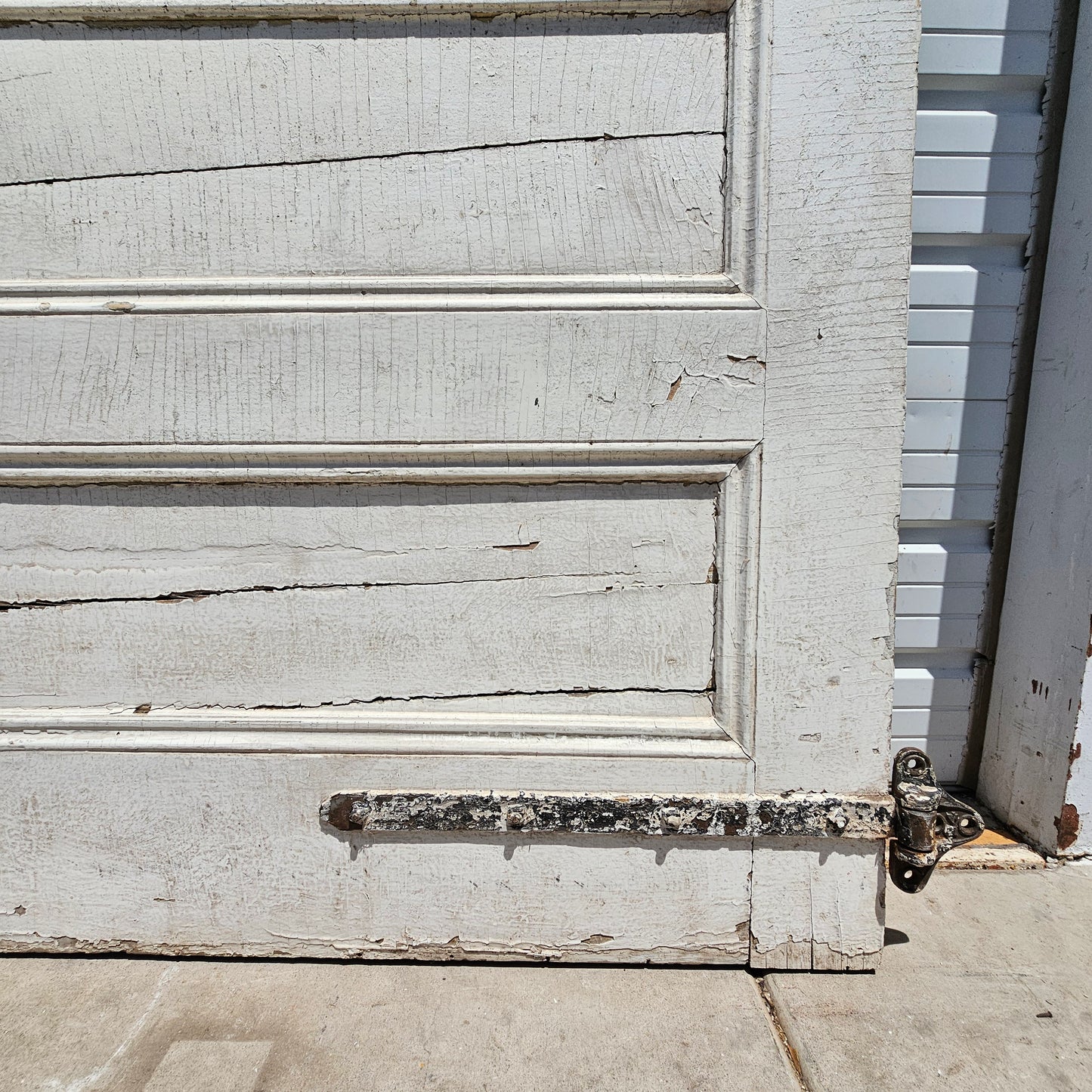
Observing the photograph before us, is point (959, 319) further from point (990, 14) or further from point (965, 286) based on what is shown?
point (990, 14)

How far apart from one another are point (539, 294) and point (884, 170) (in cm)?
58

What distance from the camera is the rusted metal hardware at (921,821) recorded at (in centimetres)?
126

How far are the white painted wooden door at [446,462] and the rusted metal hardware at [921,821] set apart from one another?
0.08 metres

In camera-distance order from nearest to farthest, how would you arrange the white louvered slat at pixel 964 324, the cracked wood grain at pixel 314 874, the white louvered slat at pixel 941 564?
1. the cracked wood grain at pixel 314 874
2. the white louvered slat at pixel 964 324
3. the white louvered slat at pixel 941 564

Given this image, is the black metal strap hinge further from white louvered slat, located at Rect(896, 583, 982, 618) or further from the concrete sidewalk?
white louvered slat, located at Rect(896, 583, 982, 618)

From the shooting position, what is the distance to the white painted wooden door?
1131 mm

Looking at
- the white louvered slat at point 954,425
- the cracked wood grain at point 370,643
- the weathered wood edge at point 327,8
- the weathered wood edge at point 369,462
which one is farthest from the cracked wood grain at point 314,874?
the weathered wood edge at point 327,8

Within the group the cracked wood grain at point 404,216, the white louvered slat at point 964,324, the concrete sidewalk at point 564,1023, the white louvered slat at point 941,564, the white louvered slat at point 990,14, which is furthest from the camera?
the white louvered slat at point 941,564

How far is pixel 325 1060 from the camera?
1068mm

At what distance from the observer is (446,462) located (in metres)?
1.20

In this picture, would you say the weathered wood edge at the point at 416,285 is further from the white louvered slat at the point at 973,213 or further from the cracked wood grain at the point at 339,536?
the white louvered slat at the point at 973,213

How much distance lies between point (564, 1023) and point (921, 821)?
72 centimetres

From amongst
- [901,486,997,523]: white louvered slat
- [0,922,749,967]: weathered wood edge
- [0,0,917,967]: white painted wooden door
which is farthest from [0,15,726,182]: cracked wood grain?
[0,922,749,967]: weathered wood edge

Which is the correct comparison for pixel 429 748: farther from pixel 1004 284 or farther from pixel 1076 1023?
pixel 1004 284
